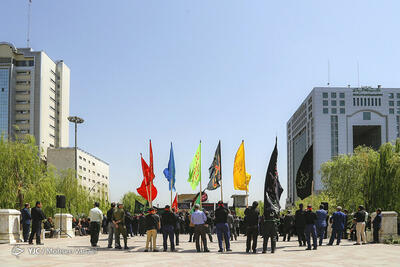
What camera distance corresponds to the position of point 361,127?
140m

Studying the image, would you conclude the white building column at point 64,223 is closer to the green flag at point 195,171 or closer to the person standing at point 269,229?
the green flag at point 195,171

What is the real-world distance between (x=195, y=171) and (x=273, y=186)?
11.9 metres

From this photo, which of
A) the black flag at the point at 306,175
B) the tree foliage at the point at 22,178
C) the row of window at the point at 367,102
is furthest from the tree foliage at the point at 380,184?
the row of window at the point at 367,102

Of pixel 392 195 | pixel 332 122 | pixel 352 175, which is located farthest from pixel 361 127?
pixel 392 195

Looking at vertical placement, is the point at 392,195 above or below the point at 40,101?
below

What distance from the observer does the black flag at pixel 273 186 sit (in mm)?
18156

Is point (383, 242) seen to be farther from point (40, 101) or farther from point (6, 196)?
point (40, 101)

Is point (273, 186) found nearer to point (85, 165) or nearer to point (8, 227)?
point (8, 227)

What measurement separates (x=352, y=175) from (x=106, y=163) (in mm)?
95724

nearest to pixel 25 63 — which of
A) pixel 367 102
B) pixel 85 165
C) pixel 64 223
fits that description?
pixel 85 165

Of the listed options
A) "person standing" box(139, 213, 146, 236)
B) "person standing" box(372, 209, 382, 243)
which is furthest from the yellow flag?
"person standing" box(139, 213, 146, 236)

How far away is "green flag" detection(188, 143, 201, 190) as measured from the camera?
97.1ft

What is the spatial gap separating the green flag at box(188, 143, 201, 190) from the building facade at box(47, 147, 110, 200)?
5930cm

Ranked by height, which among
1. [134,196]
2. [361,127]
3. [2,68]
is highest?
[2,68]
